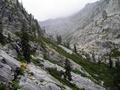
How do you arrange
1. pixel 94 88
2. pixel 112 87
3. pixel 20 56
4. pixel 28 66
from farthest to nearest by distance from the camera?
pixel 112 87 → pixel 94 88 → pixel 20 56 → pixel 28 66

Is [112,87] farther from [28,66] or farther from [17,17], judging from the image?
[17,17]

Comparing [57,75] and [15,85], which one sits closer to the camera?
[15,85]

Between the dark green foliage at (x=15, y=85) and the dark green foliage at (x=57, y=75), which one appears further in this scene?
the dark green foliage at (x=57, y=75)

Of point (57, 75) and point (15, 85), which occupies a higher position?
point (15, 85)

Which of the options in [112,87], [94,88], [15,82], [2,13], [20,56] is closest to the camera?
[15,82]

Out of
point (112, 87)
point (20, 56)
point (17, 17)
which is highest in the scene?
point (17, 17)

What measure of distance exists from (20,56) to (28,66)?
8.67 meters

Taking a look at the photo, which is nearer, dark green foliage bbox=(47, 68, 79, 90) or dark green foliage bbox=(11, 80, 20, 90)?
dark green foliage bbox=(11, 80, 20, 90)

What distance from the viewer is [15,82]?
72875 mm

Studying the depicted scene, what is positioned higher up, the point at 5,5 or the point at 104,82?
the point at 5,5

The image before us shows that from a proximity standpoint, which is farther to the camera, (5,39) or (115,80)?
(115,80)

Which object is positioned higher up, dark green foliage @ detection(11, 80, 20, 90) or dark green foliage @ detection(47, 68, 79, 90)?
dark green foliage @ detection(11, 80, 20, 90)

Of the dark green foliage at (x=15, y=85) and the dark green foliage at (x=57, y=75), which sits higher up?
the dark green foliage at (x=15, y=85)

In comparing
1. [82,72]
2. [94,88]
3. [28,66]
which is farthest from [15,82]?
[82,72]
